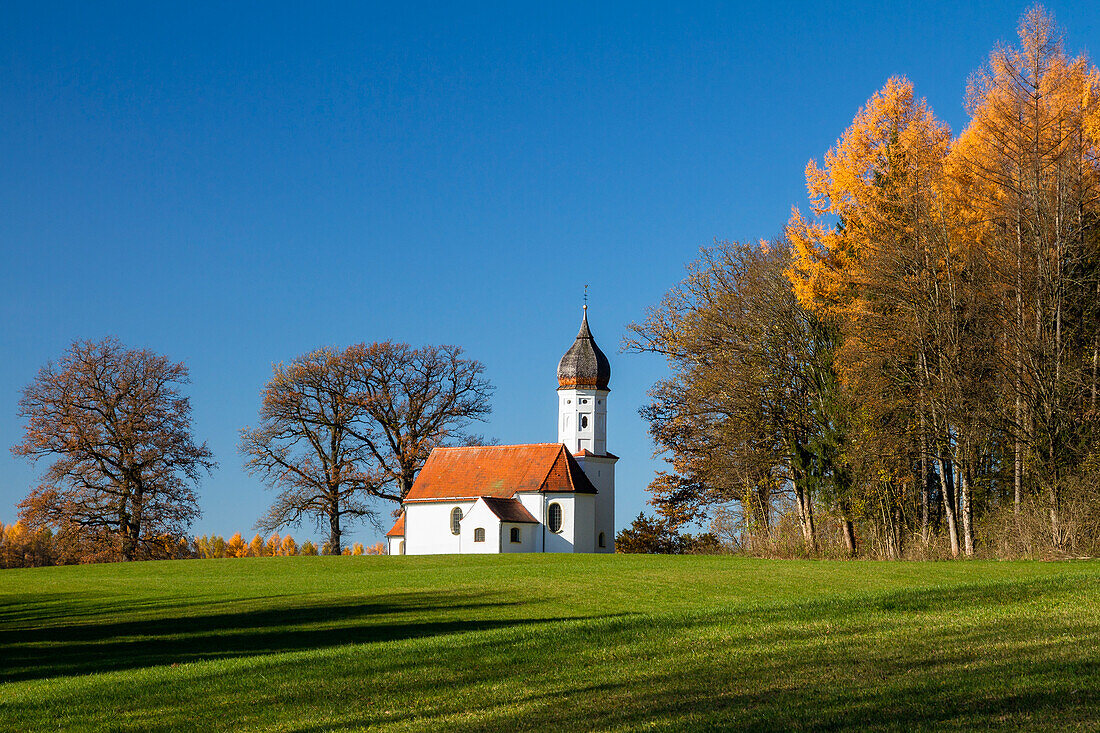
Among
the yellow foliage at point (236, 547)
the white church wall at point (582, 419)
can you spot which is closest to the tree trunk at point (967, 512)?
the white church wall at point (582, 419)

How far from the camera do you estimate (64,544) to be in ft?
157

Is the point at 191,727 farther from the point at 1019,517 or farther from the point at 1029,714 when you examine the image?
the point at 1019,517

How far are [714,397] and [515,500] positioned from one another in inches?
879

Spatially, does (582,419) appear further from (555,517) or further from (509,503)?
(509,503)

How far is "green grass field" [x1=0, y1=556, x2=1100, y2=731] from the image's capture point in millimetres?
7566

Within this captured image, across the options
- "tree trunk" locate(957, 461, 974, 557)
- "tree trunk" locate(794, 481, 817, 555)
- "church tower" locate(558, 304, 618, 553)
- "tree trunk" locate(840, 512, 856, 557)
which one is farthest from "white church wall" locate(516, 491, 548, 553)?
"tree trunk" locate(957, 461, 974, 557)

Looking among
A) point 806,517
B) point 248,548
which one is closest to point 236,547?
point 248,548

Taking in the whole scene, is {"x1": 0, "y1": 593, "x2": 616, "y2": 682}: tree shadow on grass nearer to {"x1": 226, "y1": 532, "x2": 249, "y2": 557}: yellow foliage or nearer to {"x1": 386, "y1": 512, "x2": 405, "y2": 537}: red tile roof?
{"x1": 386, "y1": 512, "x2": 405, "y2": 537}: red tile roof

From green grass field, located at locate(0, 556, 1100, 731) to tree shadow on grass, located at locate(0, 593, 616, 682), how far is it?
0.08 meters

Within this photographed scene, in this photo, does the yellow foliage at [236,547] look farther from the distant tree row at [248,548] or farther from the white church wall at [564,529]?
the white church wall at [564,529]

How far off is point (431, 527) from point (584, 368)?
13.1m

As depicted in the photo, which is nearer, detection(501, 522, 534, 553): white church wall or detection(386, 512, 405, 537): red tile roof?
detection(501, 522, 534, 553): white church wall

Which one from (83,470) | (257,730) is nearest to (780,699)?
(257,730)

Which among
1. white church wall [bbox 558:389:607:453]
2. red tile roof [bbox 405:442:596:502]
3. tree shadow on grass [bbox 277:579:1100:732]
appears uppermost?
white church wall [bbox 558:389:607:453]
